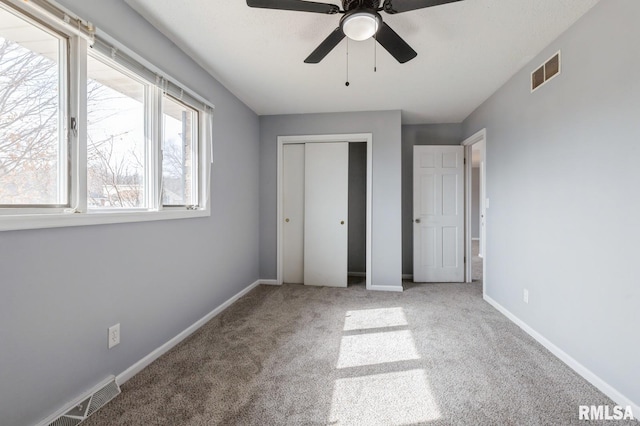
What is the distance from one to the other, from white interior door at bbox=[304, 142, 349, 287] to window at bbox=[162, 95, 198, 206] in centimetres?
167

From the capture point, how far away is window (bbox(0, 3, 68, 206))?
1.24m

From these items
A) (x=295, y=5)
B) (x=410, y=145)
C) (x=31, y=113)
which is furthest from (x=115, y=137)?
(x=410, y=145)

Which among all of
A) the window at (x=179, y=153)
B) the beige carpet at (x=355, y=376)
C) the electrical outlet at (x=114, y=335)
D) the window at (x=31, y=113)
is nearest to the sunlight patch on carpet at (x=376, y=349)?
the beige carpet at (x=355, y=376)

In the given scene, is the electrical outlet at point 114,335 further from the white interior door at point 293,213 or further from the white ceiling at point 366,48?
the white interior door at point 293,213

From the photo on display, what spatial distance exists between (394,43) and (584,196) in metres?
1.61

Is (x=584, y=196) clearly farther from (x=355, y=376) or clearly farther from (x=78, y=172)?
(x=78, y=172)

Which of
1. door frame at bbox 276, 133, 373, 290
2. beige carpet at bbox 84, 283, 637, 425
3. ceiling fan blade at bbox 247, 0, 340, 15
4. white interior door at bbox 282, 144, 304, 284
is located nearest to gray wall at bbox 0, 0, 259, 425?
beige carpet at bbox 84, 283, 637, 425

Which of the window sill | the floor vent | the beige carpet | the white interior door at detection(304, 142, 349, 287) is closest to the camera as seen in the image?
the window sill

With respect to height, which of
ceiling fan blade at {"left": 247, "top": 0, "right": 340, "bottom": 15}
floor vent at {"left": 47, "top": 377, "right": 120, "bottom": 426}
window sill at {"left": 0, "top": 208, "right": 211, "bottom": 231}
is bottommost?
floor vent at {"left": 47, "top": 377, "right": 120, "bottom": 426}

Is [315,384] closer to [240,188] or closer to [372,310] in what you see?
[372,310]

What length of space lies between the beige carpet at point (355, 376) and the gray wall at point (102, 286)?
26cm

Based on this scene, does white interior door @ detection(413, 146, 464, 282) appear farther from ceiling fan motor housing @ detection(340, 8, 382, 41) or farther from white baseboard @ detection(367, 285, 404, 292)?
ceiling fan motor housing @ detection(340, 8, 382, 41)

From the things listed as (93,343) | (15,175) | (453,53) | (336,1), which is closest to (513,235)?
(453,53)

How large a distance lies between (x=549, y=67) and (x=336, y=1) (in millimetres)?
1793
